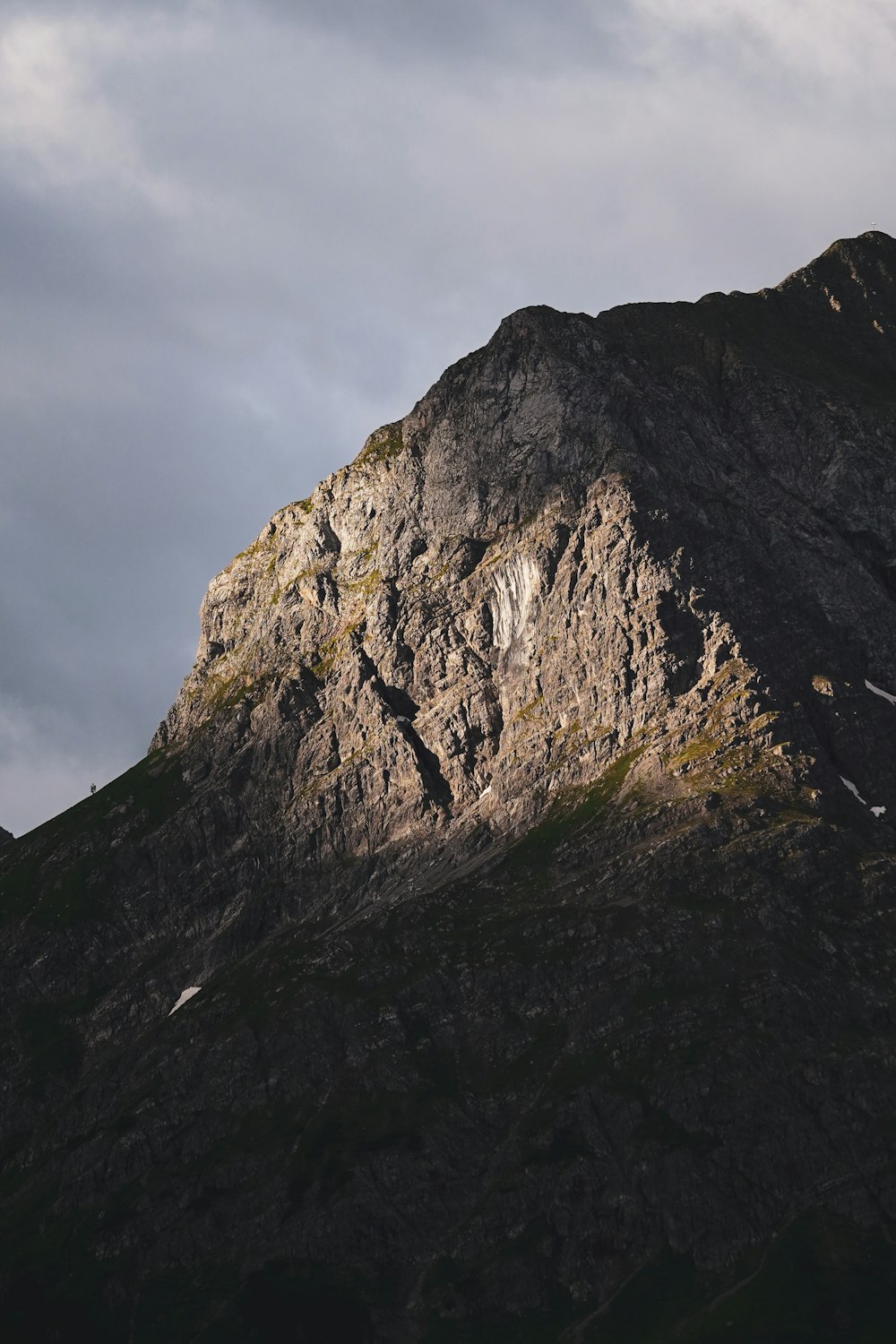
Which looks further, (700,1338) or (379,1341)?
(379,1341)

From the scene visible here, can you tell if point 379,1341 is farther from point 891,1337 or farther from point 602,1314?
point 891,1337

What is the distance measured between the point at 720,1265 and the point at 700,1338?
12.2m

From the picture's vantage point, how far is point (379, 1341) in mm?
199625

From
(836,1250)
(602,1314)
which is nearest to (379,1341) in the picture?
(602,1314)

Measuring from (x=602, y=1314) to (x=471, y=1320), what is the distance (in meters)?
16.1

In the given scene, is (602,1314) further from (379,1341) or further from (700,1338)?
(379,1341)

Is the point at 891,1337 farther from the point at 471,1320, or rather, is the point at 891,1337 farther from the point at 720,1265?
the point at 471,1320

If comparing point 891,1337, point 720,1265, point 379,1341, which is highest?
point 379,1341

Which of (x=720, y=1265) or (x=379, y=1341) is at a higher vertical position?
(x=379, y=1341)

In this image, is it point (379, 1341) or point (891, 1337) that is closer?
point (891, 1337)

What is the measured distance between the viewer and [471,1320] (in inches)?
7859

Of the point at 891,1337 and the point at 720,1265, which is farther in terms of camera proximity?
the point at 720,1265

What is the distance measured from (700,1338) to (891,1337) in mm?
21297

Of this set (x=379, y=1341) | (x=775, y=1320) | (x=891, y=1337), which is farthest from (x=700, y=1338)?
(x=379, y=1341)
